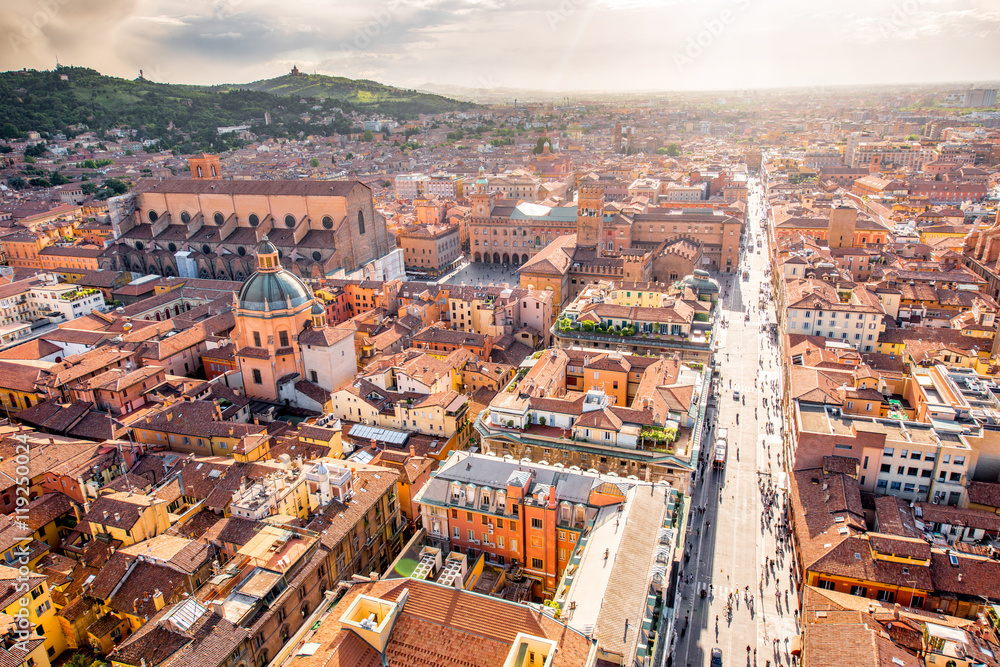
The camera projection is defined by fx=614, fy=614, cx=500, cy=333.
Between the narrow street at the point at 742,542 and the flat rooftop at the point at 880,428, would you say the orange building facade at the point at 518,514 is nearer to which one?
the narrow street at the point at 742,542

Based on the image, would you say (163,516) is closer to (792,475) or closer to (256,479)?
(256,479)

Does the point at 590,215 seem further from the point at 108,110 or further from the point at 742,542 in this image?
the point at 108,110

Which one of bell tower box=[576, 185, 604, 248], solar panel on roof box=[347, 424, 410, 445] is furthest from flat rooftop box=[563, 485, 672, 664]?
bell tower box=[576, 185, 604, 248]

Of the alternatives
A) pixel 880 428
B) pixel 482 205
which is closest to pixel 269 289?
pixel 880 428

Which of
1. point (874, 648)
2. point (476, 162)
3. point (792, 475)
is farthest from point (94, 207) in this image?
point (874, 648)

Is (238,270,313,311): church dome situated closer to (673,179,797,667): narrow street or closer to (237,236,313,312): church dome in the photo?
(237,236,313,312): church dome

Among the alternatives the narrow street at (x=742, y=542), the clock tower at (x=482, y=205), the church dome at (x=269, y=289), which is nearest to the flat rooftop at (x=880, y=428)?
the narrow street at (x=742, y=542)

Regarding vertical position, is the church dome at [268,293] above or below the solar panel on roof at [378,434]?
above
